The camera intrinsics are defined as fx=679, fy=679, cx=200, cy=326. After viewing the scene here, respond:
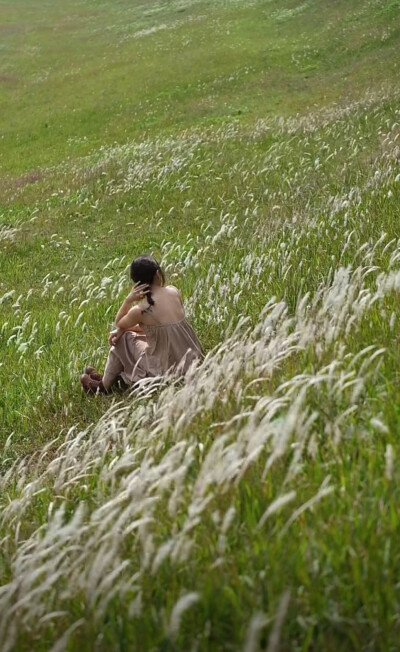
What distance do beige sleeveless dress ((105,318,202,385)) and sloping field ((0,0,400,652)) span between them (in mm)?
443

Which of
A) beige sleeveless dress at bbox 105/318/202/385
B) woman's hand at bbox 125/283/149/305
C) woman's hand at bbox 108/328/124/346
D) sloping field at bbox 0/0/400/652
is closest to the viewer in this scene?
sloping field at bbox 0/0/400/652

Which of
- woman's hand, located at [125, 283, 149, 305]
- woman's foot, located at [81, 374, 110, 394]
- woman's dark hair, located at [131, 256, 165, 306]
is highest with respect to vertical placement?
woman's dark hair, located at [131, 256, 165, 306]

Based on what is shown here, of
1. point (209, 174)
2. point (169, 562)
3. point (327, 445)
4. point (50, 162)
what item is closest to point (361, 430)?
point (327, 445)

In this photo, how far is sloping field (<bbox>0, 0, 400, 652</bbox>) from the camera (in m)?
2.10

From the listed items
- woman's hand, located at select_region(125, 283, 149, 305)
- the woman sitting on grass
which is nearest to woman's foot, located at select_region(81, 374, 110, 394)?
the woman sitting on grass

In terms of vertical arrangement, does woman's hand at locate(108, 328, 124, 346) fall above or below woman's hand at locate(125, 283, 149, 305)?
below

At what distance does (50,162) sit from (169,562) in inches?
955

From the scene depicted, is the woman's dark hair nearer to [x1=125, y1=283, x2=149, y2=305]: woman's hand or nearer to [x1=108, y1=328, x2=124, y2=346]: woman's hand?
[x1=125, y1=283, x2=149, y2=305]: woman's hand

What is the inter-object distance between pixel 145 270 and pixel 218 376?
10.1 ft

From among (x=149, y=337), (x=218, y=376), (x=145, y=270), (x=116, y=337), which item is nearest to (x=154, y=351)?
(x=149, y=337)

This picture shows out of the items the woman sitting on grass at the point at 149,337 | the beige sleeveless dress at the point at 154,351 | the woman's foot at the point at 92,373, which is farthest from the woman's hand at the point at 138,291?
the woman's foot at the point at 92,373

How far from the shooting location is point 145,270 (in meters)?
6.37

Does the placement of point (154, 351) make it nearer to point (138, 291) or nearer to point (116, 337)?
point (116, 337)

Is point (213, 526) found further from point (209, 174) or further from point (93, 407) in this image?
point (209, 174)
